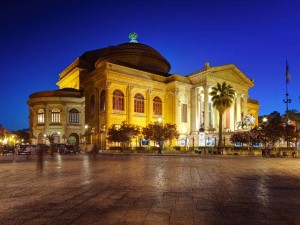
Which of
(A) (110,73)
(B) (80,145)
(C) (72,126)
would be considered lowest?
(B) (80,145)

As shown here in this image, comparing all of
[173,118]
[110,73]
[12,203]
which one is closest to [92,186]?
[12,203]

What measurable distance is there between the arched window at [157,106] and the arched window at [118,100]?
24.7ft

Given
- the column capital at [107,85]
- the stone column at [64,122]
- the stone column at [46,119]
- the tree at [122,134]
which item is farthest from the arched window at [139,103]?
the stone column at [46,119]

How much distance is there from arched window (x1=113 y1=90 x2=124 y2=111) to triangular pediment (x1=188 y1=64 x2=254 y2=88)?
52.2 feet

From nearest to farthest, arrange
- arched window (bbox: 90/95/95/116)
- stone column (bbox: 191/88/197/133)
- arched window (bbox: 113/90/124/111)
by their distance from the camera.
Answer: arched window (bbox: 113/90/124/111)
arched window (bbox: 90/95/95/116)
stone column (bbox: 191/88/197/133)

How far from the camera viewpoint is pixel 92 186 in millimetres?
9453

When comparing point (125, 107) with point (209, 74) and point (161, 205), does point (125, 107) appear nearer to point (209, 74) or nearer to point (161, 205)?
point (209, 74)

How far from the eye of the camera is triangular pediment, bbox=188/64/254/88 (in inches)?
2218

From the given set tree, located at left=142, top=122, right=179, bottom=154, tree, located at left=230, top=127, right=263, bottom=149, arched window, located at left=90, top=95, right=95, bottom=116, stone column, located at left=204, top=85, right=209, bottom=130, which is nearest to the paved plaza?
tree, located at left=230, top=127, right=263, bottom=149

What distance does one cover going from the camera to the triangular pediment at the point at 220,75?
5633cm

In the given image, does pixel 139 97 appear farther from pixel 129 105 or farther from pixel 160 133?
pixel 160 133

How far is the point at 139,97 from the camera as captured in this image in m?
54.7

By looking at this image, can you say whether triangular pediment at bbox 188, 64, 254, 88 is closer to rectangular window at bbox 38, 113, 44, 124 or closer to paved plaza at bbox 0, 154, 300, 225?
rectangular window at bbox 38, 113, 44, 124

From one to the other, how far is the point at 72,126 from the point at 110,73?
16.1 meters
